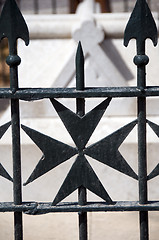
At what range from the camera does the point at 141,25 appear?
1959 mm

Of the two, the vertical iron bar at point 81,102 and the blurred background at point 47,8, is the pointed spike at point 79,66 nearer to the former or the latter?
the vertical iron bar at point 81,102

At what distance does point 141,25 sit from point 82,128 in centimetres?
40

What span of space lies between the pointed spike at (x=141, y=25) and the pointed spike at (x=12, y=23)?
0.35 meters

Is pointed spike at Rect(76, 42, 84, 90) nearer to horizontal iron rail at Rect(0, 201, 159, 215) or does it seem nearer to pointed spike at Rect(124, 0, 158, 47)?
pointed spike at Rect(124, 0, 158, 47)

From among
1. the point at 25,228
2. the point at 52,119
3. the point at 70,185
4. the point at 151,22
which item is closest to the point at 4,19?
the point at 151,22

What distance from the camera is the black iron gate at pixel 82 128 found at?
1964 mm

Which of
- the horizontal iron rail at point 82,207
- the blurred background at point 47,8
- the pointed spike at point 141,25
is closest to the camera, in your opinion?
the pointed spike at point 141,25

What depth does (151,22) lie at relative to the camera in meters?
1.96

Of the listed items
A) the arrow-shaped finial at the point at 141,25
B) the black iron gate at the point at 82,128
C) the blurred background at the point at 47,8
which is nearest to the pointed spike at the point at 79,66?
the black iron gate at the point at 82,128

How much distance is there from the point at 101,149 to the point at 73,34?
7.17 feet

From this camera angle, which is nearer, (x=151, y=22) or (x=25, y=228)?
(x=151, y=22)

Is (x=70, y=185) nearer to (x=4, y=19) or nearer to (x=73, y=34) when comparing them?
(x=4, y=19)

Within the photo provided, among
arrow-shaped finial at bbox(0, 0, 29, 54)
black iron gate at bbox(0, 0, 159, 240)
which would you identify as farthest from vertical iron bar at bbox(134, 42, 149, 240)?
arrow-shaped finial at bbox(0, 0, 29, 54)

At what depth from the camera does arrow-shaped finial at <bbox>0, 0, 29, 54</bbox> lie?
1954 millimetres
